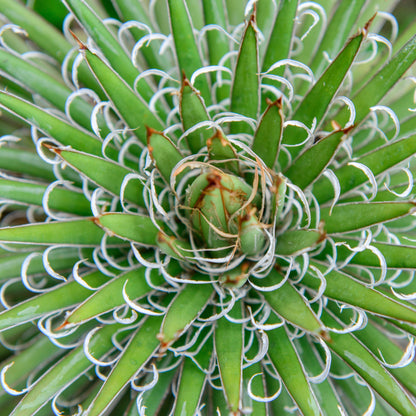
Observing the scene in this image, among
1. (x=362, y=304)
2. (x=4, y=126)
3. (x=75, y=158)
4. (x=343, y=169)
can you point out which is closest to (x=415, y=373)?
(x=362, y=304)

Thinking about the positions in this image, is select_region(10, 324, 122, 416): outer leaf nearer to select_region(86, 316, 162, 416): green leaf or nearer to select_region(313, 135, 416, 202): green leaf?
select_region(86, 316, 162, 416): green leaf

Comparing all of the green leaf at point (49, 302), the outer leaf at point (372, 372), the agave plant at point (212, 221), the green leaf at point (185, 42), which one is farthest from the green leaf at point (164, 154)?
the outer leaf at point (372, 372)

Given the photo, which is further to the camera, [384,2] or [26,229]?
[384,2]

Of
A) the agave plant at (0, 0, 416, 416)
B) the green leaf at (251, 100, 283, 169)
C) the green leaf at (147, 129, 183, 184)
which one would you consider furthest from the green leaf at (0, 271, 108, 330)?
the green leaf at (251, 100, 283, 169)

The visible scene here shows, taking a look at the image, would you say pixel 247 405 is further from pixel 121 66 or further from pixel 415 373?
pixel 121 66

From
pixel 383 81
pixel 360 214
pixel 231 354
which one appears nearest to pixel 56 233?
pixel 231 354

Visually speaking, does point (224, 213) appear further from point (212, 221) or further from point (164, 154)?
point (164, 154)
